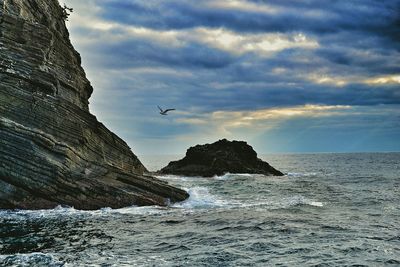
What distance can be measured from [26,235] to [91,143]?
15185 mm

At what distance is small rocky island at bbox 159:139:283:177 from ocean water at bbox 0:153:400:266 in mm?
43693

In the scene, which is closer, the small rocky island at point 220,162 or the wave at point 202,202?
the wave at point 202,202

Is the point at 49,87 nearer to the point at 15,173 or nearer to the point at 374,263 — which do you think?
the point at 15,173

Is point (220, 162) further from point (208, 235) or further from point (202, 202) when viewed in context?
point (208, 235)

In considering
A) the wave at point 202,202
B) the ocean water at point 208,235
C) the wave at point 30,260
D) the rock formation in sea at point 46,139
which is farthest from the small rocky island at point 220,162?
the wave at point 30,260

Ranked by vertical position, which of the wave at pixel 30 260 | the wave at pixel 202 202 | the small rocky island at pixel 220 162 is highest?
the small rocky island at pixel 220 162

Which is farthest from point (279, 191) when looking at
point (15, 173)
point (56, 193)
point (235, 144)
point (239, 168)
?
point (235, 144)

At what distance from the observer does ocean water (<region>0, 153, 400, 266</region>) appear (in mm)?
17984

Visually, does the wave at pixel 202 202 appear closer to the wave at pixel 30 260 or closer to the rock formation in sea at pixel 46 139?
the rock formation in sea at pixel 46 139

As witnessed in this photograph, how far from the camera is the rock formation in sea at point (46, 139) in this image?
29.7 m

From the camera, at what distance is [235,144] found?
88625mm

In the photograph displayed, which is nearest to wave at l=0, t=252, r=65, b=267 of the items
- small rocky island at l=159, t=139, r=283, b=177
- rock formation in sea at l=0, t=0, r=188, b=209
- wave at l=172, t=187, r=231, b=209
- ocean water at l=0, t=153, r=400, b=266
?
ocean water at l=0, t=153, r=400, b=266

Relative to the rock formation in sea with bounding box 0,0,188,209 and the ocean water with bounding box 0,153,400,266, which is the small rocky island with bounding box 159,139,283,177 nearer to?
the rock formation in sea with bounding box 0,0,188,209

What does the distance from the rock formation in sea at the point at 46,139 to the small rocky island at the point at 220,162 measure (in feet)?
136
